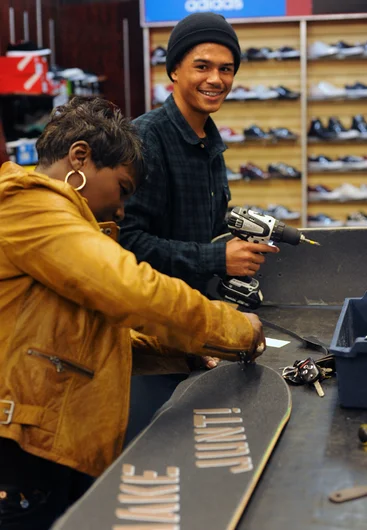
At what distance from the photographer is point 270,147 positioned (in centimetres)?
689

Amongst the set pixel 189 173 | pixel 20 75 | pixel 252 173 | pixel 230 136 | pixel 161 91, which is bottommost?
pixel 252 173

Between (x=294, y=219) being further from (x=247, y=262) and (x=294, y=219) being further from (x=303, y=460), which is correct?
(x=303, y=460)

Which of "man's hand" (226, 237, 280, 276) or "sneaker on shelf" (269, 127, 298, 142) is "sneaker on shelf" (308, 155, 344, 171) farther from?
"man's hand" (226, 237, 280, 276)

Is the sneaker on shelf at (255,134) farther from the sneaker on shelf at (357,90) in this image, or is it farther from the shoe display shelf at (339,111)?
the sneaker on shelf at (357,90)

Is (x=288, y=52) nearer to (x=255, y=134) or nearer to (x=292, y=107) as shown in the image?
(x=292, y=107)

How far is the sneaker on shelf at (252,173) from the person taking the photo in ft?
22.3

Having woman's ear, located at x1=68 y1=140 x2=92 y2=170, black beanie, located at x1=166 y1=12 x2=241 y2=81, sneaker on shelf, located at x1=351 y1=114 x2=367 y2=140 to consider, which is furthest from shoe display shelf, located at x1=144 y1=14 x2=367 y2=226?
woman's ear, located at x1=68 y1=140 x2=92 y2=170

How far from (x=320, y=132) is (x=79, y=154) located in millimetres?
5383

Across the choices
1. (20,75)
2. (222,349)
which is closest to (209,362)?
(222,349)

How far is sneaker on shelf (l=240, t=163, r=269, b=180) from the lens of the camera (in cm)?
680

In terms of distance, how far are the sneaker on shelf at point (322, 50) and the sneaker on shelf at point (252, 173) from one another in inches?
43.2

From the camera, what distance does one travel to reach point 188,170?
2.50m

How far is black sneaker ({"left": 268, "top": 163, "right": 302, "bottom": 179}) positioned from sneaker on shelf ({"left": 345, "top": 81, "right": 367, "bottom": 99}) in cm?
82

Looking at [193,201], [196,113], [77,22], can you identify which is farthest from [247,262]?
[77,22]
